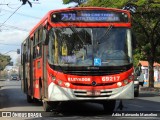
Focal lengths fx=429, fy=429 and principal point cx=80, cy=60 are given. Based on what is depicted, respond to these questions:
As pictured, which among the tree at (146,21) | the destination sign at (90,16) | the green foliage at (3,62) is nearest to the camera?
the destination sign at (90,16)

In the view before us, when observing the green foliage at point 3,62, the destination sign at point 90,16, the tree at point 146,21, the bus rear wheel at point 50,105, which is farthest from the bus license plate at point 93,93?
the green foliage at point 3,62

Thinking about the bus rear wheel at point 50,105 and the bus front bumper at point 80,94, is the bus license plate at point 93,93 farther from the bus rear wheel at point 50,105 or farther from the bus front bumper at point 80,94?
the bus rear wheel at point 50,105

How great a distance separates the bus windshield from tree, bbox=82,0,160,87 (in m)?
19.1

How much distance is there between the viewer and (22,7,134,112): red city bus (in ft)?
45.9

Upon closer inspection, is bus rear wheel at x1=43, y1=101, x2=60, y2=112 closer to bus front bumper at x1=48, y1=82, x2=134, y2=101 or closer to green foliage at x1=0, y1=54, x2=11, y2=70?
bus front bumper at x1=48, y1=82, x2=134, y2=101

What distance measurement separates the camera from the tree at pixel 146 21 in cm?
3459

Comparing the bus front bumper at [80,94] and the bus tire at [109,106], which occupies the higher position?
the bus front bumper at [80,94]

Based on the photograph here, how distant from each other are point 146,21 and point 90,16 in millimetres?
25553

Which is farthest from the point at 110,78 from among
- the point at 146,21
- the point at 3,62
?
the point at 3,62

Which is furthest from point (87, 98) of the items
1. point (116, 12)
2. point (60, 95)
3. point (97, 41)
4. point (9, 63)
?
point (9, 63)

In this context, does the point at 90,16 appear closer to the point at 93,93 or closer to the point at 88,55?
the point at 88,55

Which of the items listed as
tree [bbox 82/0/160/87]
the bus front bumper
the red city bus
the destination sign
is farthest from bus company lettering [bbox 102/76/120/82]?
tree [bbox 82/0/160/87]

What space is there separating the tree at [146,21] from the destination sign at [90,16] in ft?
61.3

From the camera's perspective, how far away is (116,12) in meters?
14.8
